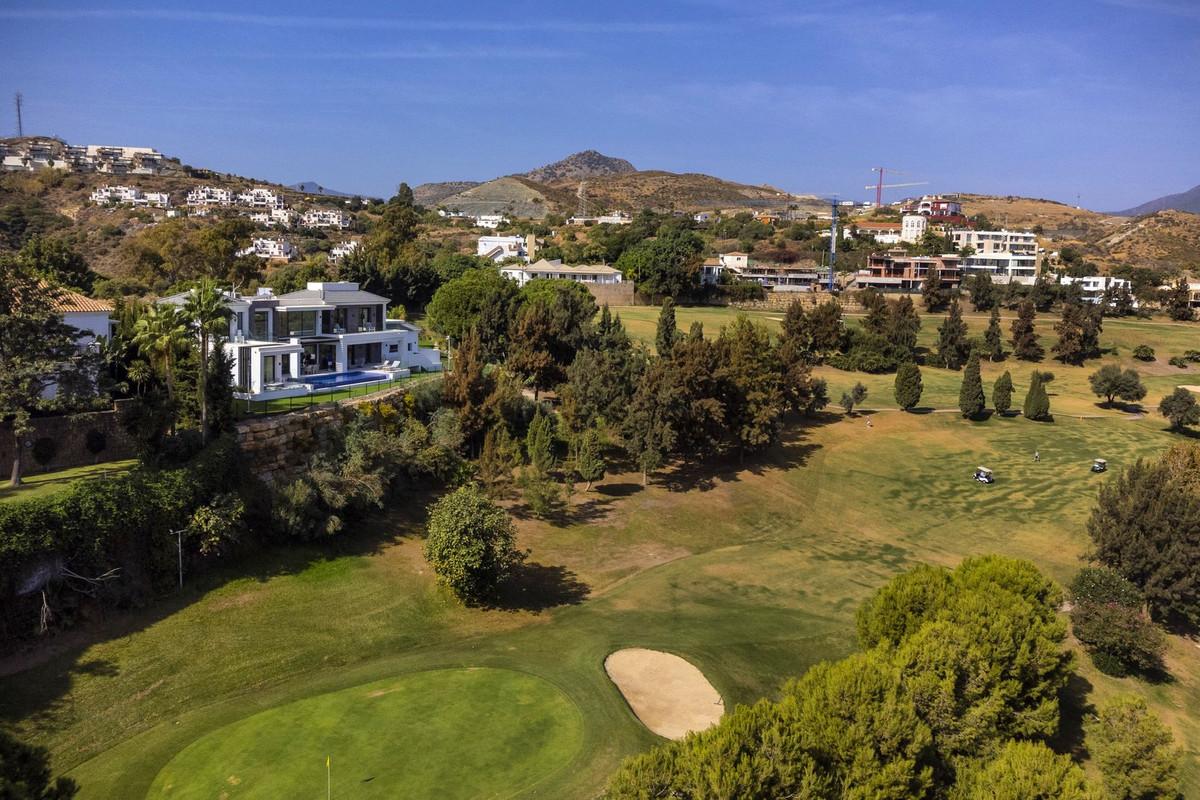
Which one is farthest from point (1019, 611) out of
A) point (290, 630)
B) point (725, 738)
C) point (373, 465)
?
point (373, 465)

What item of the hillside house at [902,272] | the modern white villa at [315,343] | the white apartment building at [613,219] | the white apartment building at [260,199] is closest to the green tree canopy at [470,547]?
the modern white villa at [315,343]

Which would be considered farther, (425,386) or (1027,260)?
(1027,260)

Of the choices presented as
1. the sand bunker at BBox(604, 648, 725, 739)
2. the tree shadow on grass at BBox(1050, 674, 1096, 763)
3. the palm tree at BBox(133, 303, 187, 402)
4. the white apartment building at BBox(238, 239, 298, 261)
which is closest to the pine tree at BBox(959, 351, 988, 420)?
the tree shadow on grass at BBox(1050, 674, 1096, 763)

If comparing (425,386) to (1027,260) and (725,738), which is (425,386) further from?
(1027,260)

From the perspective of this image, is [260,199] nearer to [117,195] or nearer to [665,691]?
[117,195]

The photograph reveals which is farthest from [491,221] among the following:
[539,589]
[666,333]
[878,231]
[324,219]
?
[539,589]

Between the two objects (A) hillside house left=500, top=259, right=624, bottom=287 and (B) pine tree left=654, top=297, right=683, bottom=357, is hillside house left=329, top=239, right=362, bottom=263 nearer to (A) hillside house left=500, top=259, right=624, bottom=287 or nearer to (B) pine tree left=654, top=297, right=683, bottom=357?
(A) hillside house left=500, top=259, right=624, bottom=287
